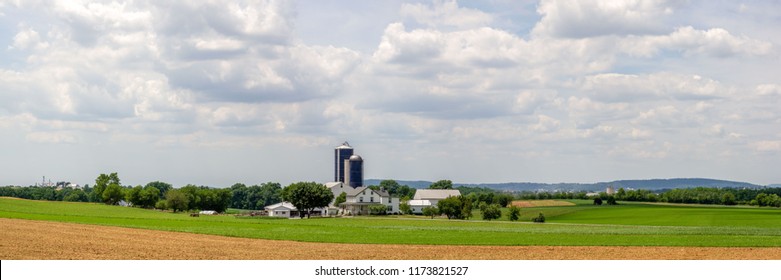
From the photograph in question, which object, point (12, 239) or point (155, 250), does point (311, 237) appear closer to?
point (155, 250)

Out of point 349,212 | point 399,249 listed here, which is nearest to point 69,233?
point 399,249

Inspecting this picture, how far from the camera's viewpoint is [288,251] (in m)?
38.7

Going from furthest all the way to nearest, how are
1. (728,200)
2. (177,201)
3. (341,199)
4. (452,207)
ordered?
(728,200) < (341,199) < (177,201) < (452,207)

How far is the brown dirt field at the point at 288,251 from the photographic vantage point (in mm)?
34781

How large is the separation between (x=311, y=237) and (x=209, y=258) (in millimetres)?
16303

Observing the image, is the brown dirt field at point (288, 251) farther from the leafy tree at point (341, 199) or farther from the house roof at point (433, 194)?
the house roof at point (433, 194)

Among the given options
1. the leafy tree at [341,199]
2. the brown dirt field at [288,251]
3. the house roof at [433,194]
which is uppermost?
the house roof at [433,194]

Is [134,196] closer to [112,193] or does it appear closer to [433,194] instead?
[112,193]

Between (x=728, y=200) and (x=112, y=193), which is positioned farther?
(x=728, y=200)

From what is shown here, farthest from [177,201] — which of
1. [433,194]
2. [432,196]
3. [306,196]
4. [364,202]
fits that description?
[433,194]

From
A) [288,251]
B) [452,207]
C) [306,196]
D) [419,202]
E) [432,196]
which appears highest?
[432,196]

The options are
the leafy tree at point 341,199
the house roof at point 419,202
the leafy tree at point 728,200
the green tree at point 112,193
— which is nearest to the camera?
the green tree at point 112,193

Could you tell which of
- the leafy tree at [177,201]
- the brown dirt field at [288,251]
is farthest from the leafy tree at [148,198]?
the brown dirt field at [288,251]

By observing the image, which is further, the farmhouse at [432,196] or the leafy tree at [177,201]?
the farmhouse at [432,196]
